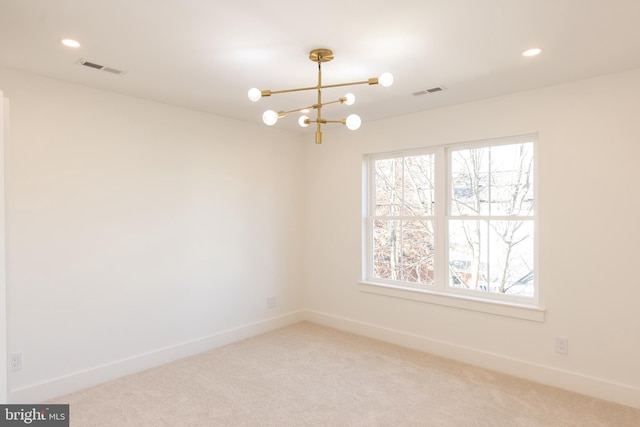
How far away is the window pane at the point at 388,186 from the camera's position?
4.41m

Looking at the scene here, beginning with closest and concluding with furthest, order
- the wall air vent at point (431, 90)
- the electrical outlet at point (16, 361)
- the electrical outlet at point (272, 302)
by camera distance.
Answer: the electrical outlet at point (16, 361) → the wall air vent at point (431, 90) → the electrical outlet at point (272, 302)

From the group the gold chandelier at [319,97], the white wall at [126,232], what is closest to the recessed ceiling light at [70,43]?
the white wall at [126,232]

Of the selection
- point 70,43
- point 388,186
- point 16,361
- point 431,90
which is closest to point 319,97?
point 431,90

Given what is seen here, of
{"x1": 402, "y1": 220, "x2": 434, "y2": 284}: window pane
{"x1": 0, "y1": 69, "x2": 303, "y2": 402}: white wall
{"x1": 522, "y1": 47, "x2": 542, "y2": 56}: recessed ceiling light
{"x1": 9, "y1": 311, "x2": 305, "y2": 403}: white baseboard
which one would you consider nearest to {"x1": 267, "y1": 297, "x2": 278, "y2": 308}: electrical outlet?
{"x1": 0, "y1": 69, "x2": 303, "y2": 402}: white wall

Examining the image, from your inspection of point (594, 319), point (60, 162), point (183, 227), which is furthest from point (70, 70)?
point (594, 319)

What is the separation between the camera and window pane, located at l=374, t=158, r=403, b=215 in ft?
14.5

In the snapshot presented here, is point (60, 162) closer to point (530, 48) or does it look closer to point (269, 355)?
point (269, 355)

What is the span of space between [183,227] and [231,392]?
65.6 inches

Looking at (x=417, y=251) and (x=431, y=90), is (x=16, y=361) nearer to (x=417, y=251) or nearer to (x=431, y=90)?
(x=417, y=251)

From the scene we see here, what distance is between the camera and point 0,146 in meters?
1.86

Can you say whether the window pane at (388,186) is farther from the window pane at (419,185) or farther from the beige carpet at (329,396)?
the beige carpet at (329,396)

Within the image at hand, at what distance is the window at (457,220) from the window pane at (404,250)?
0.01 meters

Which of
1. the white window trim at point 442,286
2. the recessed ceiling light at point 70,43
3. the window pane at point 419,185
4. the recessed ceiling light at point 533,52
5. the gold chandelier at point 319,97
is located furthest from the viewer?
the window pane at point 419,185

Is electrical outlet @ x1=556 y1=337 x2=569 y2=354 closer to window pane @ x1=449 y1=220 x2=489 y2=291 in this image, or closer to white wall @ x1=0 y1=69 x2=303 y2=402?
window pane @ x1=449 y1=220 x2=489 y2=291
